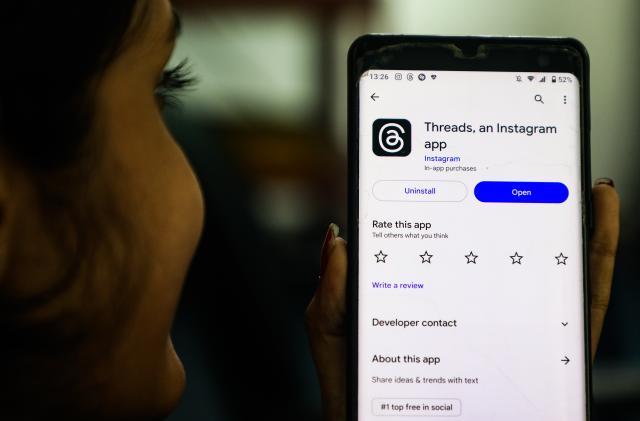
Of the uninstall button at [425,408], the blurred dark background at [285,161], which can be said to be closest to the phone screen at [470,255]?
the uninstall button at [425,408]

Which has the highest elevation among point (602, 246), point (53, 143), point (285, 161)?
point (53, 143)

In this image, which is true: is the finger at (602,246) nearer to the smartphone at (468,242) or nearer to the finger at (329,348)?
the smartphone at (468,242)

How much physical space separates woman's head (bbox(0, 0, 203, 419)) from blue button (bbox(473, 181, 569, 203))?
0.63 feet

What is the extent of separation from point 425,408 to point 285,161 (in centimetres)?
176

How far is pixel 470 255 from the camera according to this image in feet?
1.73

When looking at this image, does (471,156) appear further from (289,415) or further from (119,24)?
(289,415)

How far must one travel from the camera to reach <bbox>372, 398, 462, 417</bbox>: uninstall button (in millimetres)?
518

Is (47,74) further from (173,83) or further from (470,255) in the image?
(470,255)

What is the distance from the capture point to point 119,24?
412mm

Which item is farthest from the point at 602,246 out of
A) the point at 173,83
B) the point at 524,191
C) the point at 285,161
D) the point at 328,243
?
the point at 285,161

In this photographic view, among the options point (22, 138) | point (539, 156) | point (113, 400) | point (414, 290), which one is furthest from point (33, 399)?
point (539, 156)

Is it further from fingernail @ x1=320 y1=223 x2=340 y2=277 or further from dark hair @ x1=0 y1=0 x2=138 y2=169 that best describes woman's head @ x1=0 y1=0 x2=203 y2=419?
fingernail @ x1=320 y1=223 x2=340 y2=277

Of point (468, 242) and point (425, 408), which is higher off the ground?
point (468, 242)

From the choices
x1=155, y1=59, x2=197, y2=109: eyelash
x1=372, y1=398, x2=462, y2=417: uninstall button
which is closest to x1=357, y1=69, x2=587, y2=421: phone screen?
x1=372, y1=398, x2=462, y2=417: uninstall button
